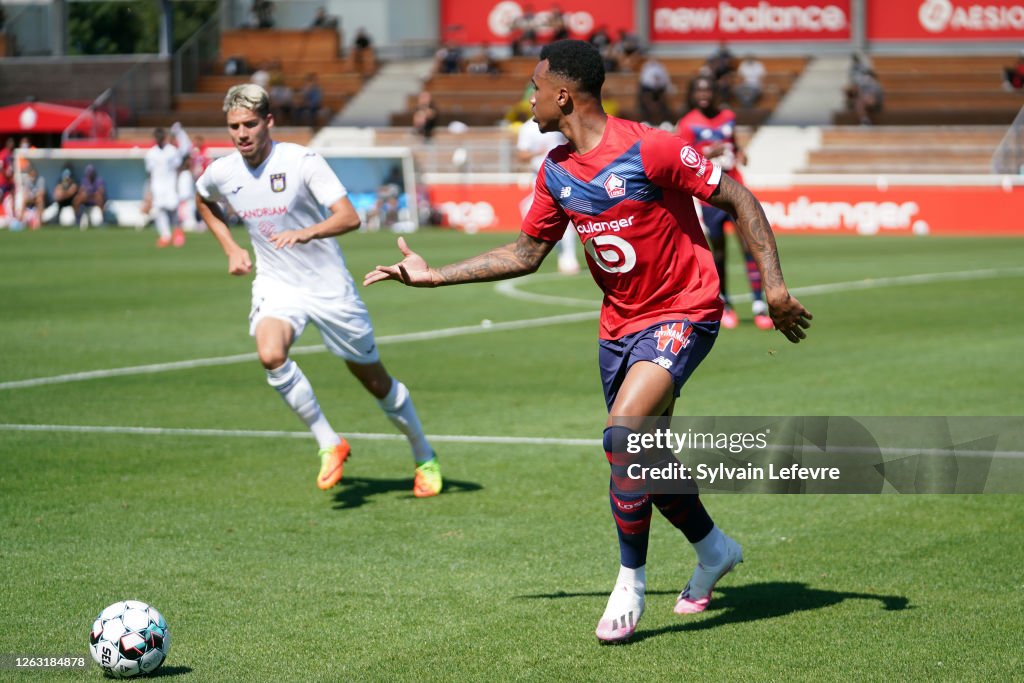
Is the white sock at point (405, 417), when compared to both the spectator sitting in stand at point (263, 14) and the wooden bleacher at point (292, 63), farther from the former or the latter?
the spectator sitting in stand at point (263, 14)

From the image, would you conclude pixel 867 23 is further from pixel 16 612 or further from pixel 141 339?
pixel 16 612

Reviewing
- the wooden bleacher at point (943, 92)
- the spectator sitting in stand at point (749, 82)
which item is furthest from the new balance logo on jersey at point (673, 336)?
the spectator sitting in stand at point (749, 82)

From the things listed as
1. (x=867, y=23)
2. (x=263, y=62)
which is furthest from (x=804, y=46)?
(x=263, y=62)

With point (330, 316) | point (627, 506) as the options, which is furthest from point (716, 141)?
point (627, 506)

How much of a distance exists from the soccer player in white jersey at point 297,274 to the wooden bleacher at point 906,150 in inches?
1223

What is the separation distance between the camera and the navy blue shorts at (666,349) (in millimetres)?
5594

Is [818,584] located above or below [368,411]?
above

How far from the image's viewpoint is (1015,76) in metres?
39.1

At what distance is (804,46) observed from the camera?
46625 mm

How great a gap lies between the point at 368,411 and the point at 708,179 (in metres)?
5.86

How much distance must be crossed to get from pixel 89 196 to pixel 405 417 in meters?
31.3

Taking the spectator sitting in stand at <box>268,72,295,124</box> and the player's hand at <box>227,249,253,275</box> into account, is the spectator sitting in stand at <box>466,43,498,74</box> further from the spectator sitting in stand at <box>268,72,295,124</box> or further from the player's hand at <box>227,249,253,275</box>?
the player's hand at <box>227,249,253,275</box>

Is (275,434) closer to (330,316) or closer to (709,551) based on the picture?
(330,316)

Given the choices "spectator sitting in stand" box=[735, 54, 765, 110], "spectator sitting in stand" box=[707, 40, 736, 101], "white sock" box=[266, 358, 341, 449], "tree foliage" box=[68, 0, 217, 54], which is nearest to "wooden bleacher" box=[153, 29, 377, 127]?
"tree foliage" box=[68, 0, 217, 54]
